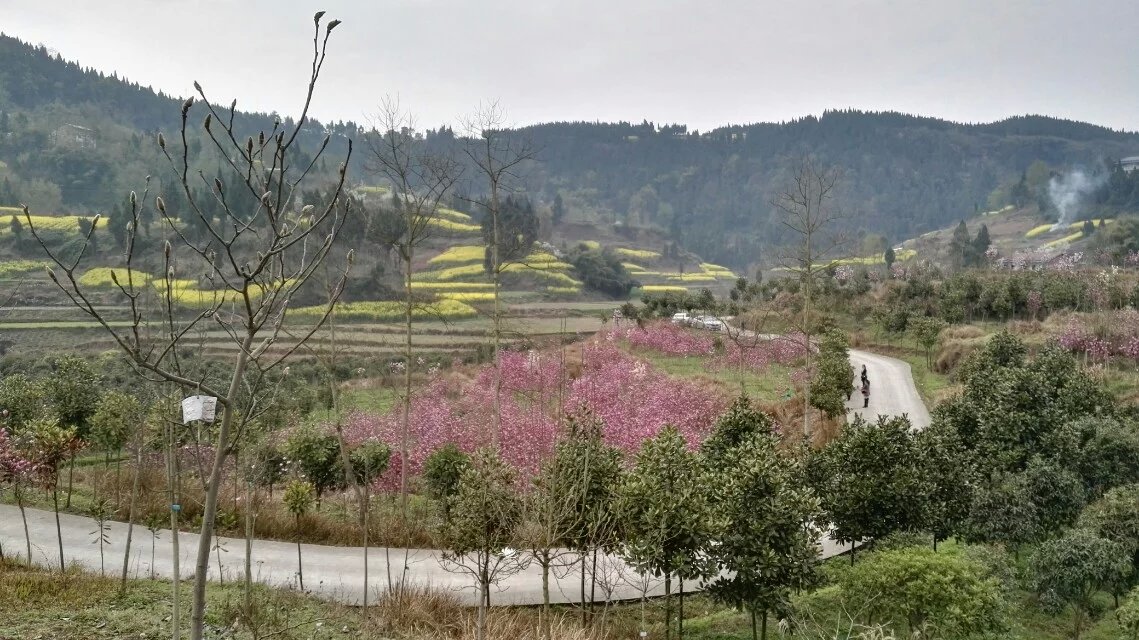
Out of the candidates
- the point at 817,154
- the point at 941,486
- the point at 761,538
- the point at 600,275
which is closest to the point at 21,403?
the point at 761,538

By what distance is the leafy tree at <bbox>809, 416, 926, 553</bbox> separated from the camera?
38.5ft

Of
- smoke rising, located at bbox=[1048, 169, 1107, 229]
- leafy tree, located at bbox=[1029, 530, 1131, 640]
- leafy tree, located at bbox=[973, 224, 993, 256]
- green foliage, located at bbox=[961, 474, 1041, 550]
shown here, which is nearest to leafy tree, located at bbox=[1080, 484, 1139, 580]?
leafy tree, located at bbox=[1029, 530, 1131, 640]

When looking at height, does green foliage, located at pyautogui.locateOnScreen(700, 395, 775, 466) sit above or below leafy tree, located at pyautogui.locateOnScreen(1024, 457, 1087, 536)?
above

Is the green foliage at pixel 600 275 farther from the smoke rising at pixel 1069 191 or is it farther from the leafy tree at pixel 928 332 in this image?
the smoke rising at pixel 1069 191

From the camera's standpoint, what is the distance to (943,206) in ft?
557

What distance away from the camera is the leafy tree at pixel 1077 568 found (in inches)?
471

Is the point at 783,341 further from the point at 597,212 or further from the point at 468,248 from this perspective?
the point at 597,212

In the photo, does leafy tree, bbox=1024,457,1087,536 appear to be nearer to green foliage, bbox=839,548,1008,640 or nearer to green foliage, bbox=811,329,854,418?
green foliage, bbox=839,548,1008,640

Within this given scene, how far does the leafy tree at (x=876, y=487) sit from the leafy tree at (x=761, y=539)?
243 cm

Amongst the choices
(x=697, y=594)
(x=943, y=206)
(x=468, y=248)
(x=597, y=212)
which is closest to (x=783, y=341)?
(x=697, y=594)

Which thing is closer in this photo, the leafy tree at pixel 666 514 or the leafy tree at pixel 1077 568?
the leafy tree at pixel 666 514

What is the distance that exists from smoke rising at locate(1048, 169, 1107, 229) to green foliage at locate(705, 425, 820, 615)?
10233 centimetres

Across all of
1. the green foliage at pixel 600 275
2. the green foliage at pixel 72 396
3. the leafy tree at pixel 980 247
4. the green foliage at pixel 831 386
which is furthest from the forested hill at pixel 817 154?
the green foliage at pixel 72 396

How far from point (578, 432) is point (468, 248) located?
165 feet
